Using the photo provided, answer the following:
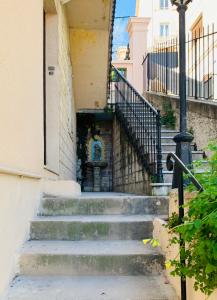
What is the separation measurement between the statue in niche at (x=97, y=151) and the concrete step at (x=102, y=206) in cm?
696

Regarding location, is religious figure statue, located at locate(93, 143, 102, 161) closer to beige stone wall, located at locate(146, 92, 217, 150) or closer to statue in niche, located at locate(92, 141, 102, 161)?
statue in niche, located at locate(92, 141, 102, 161)

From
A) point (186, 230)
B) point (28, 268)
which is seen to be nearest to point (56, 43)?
point (28, 268)

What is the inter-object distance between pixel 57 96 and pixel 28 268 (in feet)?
8.26

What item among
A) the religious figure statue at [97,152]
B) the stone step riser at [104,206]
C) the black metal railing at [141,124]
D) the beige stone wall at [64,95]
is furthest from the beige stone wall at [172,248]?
the religious figure statue at [97,152]

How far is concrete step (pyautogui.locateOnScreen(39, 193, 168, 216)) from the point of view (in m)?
3.91

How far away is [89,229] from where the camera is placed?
3482 mm

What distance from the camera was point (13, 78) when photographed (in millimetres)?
2762

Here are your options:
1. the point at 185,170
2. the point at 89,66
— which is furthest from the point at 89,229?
the point at 89,66

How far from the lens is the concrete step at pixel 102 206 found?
154 inches

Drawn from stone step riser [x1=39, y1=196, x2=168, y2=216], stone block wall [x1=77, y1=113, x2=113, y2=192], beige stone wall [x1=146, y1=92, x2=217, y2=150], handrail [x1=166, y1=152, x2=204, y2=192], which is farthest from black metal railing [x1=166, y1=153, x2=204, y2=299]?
stone block wall [x1=77, y1=113, x2=113, y2=192]

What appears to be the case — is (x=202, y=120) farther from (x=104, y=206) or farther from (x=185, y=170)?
(x=185, y=170)

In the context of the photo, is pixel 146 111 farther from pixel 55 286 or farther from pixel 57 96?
pixel 55 286

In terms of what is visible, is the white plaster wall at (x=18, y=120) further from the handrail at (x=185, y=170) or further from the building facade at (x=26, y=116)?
the handrail at (x=185, y=170)

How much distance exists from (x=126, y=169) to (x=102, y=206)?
4.58 metres
